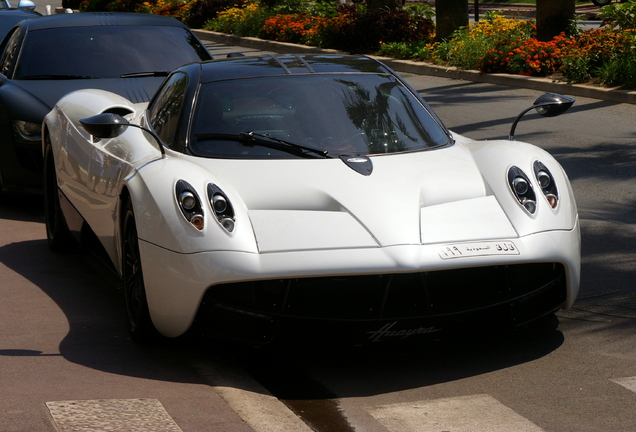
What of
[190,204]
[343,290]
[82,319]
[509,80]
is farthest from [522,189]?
[509,80]

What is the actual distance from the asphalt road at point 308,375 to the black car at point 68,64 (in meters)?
2.06

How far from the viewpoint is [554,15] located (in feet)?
56.1

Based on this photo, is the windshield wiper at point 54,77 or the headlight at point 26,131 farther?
the windshield wiper at point 54,77

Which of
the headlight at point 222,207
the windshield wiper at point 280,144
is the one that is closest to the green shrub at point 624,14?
the windshield wiper at point 280,144

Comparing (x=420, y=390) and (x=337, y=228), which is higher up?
(x=337, y=228)

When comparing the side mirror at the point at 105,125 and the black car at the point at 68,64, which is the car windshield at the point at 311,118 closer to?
the side mirror at the point at 105,125

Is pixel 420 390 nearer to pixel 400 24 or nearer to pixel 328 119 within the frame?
pixel 328 119

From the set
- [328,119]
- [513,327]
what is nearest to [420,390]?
[513,327]

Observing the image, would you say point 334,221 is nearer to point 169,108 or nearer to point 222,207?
point 222,207

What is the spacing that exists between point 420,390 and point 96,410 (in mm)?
1417

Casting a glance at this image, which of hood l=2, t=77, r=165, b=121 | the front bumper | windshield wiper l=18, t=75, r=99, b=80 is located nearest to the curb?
hood l=2, t=77, r=165, b=121

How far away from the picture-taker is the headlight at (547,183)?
510 cm

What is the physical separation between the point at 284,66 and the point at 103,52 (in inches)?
142

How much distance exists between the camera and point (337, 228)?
4660 mm
